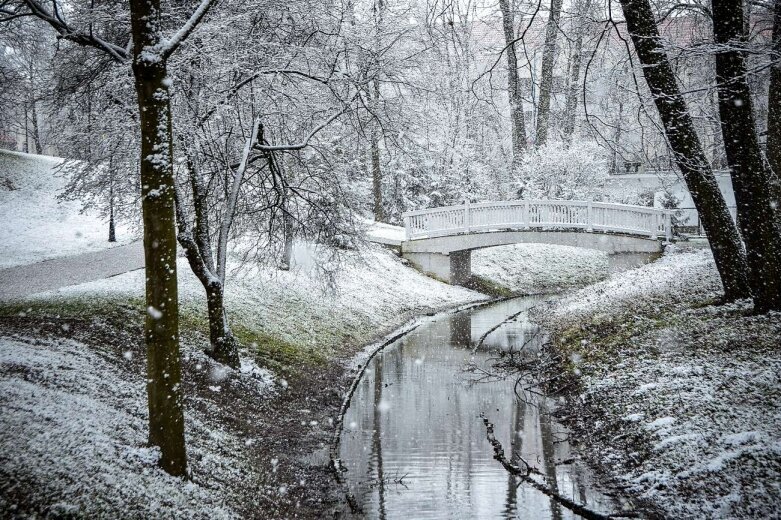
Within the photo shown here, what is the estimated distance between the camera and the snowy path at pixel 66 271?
12109mm

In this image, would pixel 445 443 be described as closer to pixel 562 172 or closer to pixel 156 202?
pixel 156 202

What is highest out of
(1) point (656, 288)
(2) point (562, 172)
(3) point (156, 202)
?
(2) point (562, 172)

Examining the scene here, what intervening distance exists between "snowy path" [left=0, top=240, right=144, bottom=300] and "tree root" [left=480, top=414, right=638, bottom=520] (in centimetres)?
917

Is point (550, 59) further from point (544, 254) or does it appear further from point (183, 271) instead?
point (183, 271)

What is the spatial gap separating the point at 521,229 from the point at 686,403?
568 inches

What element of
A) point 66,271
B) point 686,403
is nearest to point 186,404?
point 686,403

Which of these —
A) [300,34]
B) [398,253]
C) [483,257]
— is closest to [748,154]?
[300,34]

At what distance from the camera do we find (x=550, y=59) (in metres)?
23.7

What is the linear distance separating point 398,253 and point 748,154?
48.5 ft

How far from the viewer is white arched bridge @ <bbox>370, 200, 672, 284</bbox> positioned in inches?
754

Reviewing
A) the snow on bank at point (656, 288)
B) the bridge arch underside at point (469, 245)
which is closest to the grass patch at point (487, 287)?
the bridge arch underside at point (469, 245)

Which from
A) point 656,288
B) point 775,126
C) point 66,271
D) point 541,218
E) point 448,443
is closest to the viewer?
point 448,443

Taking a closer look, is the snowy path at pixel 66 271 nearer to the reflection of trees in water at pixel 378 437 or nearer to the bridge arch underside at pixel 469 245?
the reflection of trees in water at pixel 378 437

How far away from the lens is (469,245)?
832 inches
